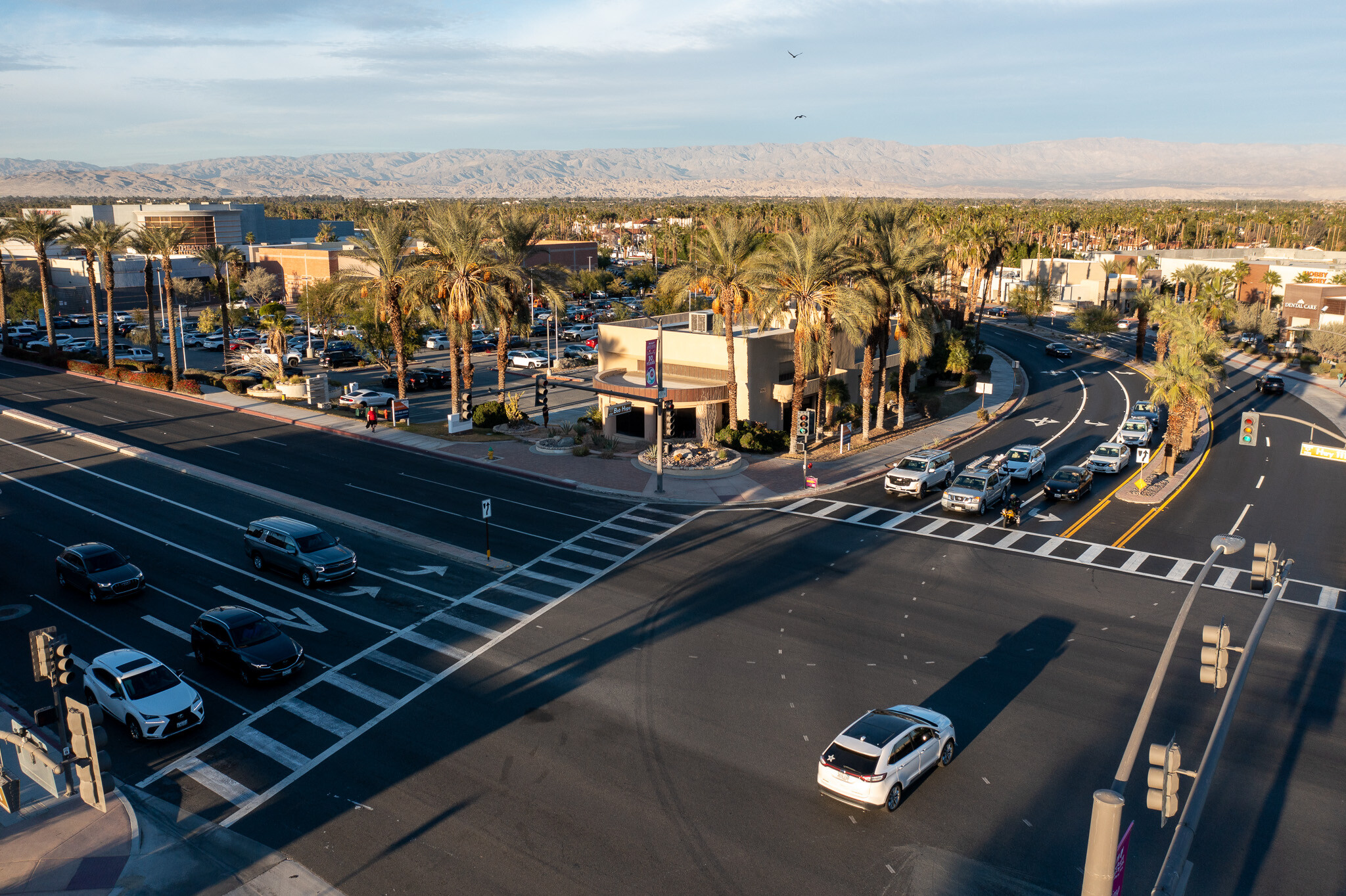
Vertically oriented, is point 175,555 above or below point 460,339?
below

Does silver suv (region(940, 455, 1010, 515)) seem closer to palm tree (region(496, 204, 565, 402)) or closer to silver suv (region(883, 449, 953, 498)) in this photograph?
silver suv (region(883, 449, 953, 498))

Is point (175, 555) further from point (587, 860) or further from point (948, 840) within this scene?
point (948, 840)

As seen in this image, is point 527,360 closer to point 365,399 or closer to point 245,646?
point 365,399

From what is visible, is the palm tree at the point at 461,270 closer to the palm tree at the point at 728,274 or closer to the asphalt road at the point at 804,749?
the palm tree at the point at 728,274

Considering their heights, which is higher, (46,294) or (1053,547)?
(46,294)

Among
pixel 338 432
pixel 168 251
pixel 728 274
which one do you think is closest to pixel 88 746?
pixel 728 274

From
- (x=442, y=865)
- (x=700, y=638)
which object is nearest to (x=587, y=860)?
(x=442, y=865)
